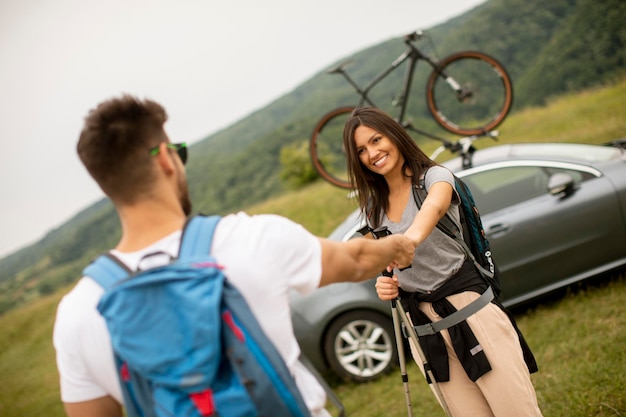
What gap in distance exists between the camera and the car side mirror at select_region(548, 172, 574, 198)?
188 inches

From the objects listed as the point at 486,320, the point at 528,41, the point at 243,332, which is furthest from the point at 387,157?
the point at 528,41

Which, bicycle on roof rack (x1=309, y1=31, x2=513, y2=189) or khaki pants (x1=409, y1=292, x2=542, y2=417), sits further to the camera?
bicycle on roof rack (x1=309, y1=31, x2=513, y2=189)

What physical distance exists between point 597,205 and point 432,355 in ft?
10.2

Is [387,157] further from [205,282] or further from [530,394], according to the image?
[205,282]

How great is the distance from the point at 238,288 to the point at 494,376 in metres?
1.50

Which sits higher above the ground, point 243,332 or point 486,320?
point 243,332

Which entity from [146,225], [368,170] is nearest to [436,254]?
[368,170]

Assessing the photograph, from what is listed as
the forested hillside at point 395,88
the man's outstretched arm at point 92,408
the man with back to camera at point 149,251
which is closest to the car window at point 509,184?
the man with back to camera at point 149,251

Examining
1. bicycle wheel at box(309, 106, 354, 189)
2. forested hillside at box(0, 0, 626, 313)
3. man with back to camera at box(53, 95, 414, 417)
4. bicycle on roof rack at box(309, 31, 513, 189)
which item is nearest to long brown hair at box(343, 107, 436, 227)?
man with back to camera at box(53, 95, 414, 417)

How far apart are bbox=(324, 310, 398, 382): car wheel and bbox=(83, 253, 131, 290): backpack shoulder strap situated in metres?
3.73

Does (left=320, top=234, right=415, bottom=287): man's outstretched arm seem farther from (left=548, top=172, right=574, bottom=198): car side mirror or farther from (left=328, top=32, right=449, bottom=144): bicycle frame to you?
(left=328, top=32, right=449, bottom=144): bicycle frame

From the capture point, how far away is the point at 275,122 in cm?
10188

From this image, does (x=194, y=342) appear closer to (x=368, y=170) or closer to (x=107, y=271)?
(x=107, y=271)

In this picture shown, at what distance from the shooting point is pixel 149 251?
1.47 m
